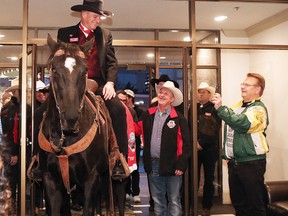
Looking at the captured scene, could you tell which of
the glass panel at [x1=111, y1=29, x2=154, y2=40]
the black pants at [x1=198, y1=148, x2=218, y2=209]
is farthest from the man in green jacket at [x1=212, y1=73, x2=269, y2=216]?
the glass panel at [x1=111, y1=29, x2=154, y2=40]

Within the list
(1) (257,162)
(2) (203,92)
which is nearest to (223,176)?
(2) (203,92)

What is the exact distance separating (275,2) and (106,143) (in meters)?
3.66

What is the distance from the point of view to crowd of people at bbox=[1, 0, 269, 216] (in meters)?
3.29

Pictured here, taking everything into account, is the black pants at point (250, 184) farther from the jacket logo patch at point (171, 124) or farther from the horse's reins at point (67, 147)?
the horse's reins at point (67, 147)

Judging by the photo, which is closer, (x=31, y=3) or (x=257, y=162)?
(x=257, y=162)

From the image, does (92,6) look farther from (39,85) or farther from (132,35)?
(132,35)

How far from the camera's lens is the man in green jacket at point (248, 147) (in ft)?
12.5

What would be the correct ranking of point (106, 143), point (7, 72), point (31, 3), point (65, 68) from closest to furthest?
point (65, 68) < point (106, 143) < point (31, 3) < point (7, 72)

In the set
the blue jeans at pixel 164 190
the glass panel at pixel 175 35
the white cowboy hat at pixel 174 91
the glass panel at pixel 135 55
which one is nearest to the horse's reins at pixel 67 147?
the blue jeans at pixel 164 190

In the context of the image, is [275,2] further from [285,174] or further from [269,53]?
[285,174]

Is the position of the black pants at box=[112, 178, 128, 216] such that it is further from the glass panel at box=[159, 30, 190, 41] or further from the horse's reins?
the glass panel at box=[159, 30, 190, 41]

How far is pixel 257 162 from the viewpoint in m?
3.87

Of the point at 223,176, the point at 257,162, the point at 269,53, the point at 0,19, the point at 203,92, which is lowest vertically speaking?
the point at 223,176

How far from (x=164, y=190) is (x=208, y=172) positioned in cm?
141
